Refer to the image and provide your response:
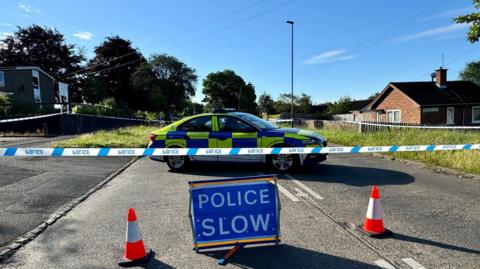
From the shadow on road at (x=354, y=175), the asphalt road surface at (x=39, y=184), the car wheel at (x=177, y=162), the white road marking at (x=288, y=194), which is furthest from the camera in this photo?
the car wheel at (x=177, y=162)

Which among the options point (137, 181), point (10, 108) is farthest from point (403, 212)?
point (10, 108)

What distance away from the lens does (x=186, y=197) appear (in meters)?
6.01

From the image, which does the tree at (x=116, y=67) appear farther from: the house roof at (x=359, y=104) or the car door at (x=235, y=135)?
the car door at (x=235, y=135)

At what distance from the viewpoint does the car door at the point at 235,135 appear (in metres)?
Result: 8.10

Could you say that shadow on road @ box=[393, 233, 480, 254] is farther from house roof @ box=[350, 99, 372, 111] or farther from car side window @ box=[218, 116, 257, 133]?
house roof @ box=[350, 99, 372, 111]

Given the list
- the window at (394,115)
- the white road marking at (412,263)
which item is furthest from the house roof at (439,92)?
the white road marking at (412,263)

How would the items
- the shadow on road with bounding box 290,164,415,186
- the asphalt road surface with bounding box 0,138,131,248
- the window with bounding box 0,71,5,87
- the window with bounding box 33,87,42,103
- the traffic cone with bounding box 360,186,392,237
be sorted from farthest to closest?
1. the window with bounding box 33,87,42,103
2. the window with bounding box 0,71,5,87
3. the shadow on road with bounding box 290,164,415,186
4. the asphalt road surface with bounding box 0,138,131,248
5. the traffic cone with bounding box 360,186,392,237

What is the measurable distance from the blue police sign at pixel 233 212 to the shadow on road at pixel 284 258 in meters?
0.10

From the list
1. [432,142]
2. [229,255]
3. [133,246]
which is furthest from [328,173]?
[133,246]

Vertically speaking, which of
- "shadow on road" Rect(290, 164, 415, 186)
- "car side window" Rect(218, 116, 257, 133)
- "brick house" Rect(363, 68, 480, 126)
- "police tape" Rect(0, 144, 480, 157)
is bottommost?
"shadow on road" Rect(290, 164, 415, 186)

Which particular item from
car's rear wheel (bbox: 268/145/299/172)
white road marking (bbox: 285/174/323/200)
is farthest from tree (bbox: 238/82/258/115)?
white road marking (bbox: 285/174/323/200)

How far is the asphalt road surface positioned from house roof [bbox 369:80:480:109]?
28037mm

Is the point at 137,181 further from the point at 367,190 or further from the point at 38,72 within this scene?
the point at 38,72

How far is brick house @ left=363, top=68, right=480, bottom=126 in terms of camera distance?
2988 cm
